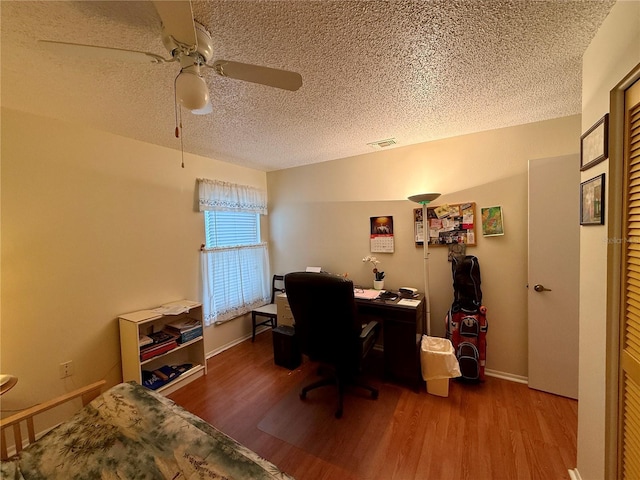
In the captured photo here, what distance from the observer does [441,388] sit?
2059mm

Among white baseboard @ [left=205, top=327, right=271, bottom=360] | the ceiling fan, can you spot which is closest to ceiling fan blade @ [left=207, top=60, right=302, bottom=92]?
the ceiling fan

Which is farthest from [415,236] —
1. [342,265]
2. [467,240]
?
[342,265]

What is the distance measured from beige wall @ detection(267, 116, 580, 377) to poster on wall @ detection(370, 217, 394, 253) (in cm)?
7

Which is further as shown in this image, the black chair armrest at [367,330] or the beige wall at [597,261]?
the black chair armrest at [367,330]

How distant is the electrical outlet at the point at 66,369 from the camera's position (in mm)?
1848

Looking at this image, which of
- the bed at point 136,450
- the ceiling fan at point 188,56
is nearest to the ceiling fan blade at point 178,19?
the ceiling fan at point 188,56

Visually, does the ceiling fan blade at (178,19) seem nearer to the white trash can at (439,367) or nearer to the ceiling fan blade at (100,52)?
the ceiling fan blade at (100,52)

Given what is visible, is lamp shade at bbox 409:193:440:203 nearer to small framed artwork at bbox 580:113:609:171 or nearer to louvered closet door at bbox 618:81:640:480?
small framed artwork at bbox 580:113:609:171

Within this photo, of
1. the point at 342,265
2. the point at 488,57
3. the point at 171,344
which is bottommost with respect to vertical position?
the point at 171,344

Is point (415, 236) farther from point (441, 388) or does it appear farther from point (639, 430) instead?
point (639, 430)

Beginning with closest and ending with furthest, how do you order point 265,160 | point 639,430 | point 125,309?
point 639,430 < point 125,309 < point 265,160

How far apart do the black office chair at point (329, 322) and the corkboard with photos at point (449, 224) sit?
1175 mm

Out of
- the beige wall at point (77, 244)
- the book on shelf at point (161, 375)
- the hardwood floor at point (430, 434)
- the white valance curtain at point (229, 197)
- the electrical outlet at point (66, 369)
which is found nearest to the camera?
the hardwood floor at point (430, 434)

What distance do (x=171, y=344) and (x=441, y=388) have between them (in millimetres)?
2452
